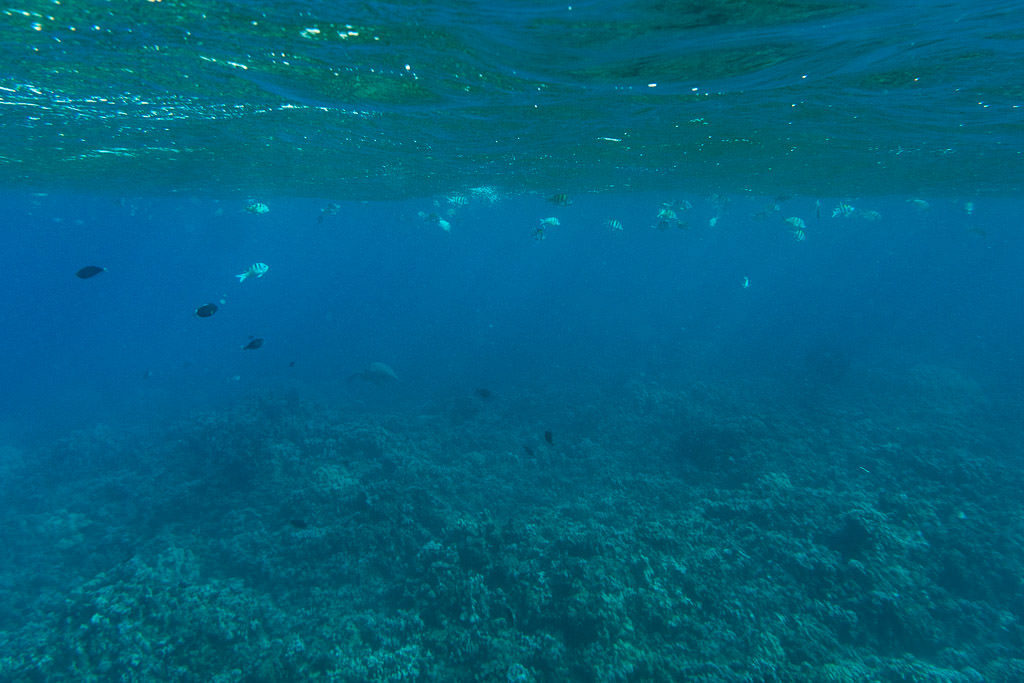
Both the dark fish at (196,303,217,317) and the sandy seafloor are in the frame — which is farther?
the dark fish at (196,303,217,317)

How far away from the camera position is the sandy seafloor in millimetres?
9180

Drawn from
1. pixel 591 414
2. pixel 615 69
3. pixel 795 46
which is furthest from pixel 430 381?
pixel 795 46

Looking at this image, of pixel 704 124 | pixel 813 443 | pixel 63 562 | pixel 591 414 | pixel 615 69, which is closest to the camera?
pixel 615 69

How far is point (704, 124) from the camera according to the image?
52.2ft

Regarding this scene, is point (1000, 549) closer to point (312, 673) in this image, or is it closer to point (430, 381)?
point (312, 673)

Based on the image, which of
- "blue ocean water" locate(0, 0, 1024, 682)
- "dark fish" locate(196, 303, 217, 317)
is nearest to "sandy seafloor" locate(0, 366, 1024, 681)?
"blue ocean water" locate(0, 0, 1024, 682)

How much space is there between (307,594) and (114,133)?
1727cm

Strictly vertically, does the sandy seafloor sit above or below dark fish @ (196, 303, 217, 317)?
below

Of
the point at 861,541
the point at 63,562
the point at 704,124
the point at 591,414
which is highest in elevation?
the point at 704,124

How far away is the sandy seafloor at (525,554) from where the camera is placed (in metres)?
9.18

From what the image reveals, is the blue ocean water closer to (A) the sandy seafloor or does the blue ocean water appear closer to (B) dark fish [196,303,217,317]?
(A) the sandy seafloor

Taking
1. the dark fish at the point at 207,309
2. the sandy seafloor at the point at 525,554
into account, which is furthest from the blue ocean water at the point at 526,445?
the dark fish at the point at 207,309

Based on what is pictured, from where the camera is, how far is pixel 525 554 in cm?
1137

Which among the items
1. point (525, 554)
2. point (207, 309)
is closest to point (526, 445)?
point (525, 554)
